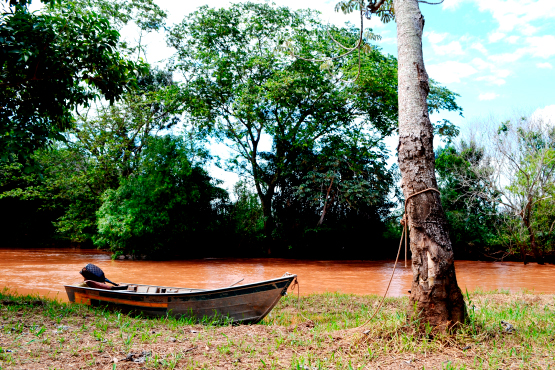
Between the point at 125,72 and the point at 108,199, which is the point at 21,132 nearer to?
the point at 125,72

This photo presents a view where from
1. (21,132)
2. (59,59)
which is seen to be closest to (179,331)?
(21,132)

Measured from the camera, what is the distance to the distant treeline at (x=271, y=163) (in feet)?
55.3

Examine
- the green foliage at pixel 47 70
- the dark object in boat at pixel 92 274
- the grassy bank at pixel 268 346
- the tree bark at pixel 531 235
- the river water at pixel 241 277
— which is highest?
the green foliage at pixel 47 70

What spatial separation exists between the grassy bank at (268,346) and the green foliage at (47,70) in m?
2.87

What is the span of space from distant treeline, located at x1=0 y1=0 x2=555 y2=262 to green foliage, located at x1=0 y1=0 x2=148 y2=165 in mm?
7464

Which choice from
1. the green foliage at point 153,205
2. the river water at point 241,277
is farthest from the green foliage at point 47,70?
the green foliage at point 153,205

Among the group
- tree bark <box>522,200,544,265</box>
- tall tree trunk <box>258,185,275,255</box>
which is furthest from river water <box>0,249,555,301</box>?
tall tree trunk <box>258,185,275,255</box>

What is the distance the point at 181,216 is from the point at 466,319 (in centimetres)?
1700

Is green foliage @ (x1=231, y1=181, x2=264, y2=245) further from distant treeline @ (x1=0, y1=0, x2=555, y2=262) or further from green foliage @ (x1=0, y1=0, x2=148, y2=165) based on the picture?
green foliage @ (x1=0, y1=0, x2=148, y2=165)

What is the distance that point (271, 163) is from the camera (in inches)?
823

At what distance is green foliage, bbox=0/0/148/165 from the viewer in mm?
5828

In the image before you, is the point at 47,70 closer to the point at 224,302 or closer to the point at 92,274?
the point at 92,274

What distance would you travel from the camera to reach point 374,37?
6.01m

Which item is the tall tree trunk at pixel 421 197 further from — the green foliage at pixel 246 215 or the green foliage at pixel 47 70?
the green foliage at pixel 246 215
